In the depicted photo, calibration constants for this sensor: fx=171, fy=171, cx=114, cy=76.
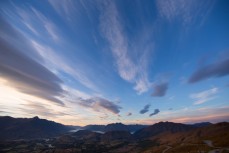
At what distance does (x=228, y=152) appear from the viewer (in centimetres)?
12062

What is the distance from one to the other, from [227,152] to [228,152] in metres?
0.64

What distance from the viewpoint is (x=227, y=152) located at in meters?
121
